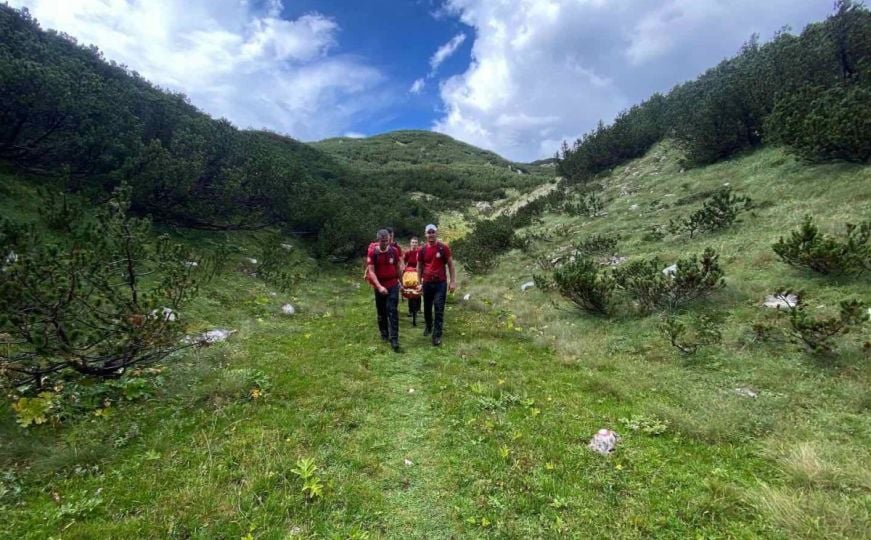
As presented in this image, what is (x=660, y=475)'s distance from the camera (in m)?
4.40

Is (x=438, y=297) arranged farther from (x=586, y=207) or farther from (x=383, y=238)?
(x=586, y=207)

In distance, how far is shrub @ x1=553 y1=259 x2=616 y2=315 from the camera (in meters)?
9.89

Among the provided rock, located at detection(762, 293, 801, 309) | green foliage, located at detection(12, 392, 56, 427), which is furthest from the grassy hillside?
green foliage, located at detection(12, 392, 56, 427)

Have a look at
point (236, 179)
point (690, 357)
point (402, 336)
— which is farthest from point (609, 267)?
point (236, 179)

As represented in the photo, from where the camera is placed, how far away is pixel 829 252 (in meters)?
7.44

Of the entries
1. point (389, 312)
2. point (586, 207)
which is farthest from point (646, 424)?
point (586, 207)

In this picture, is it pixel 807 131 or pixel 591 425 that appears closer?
pixel 591 425

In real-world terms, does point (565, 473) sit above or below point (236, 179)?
below

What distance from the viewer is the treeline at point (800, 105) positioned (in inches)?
450

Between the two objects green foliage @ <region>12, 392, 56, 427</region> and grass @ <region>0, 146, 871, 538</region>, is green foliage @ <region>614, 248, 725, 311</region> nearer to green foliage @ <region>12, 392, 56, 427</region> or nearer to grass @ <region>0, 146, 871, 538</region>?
grass @ <region>0, 146, 871, 538</region>

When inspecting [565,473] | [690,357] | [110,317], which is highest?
[110,317]

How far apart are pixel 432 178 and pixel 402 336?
3675 centimetres

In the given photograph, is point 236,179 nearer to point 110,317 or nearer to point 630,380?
point 110,317

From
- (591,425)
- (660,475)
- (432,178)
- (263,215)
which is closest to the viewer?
(660,475)
